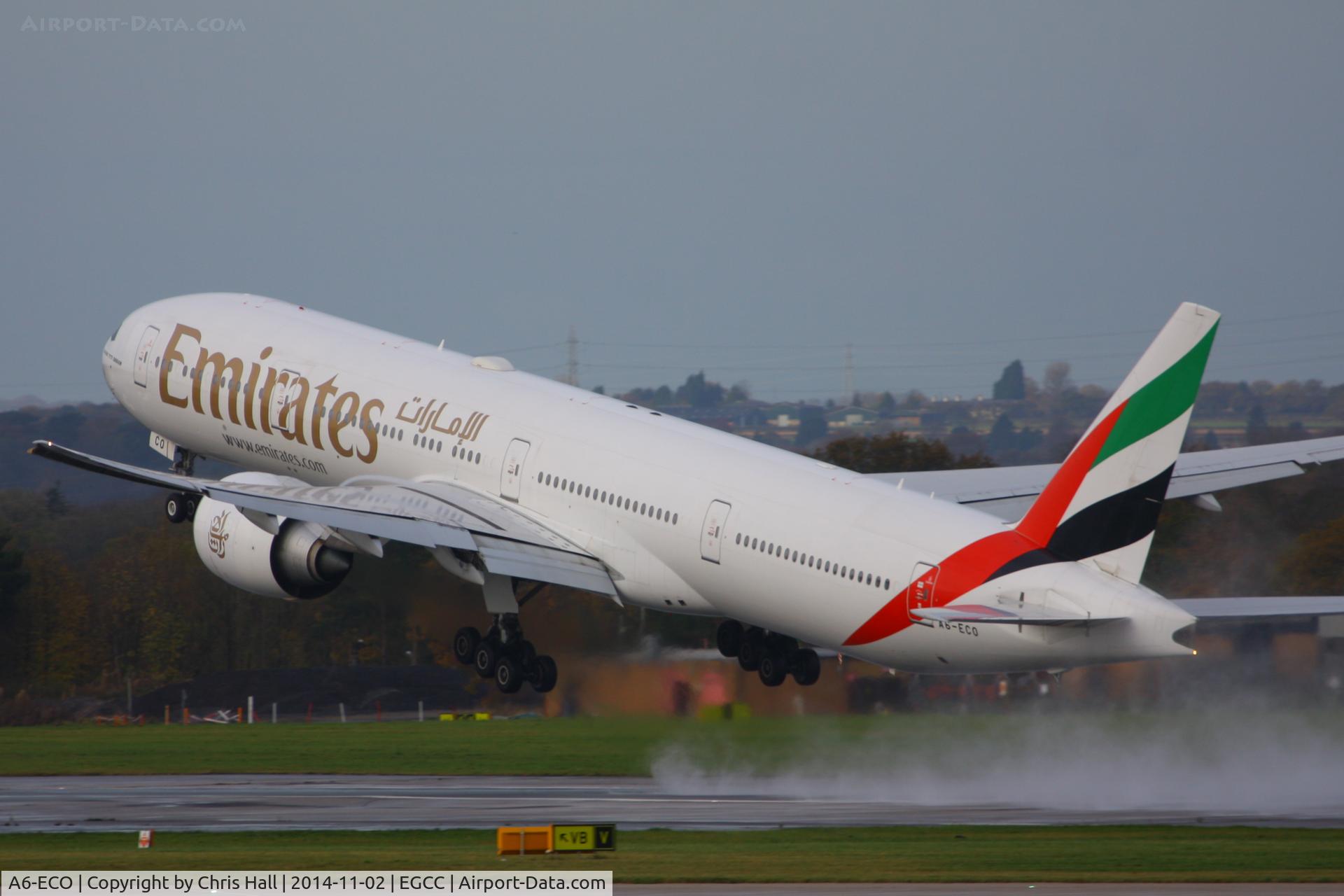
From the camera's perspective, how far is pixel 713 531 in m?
32.3

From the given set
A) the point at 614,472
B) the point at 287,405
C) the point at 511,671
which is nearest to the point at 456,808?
the point at 511,671

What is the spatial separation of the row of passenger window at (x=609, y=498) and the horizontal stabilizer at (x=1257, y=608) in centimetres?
908

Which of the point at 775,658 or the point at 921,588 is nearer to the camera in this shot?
the point at 921,588

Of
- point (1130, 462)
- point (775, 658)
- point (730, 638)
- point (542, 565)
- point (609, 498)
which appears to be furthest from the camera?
point (730, 638)

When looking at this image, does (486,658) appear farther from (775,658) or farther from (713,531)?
(713,531)

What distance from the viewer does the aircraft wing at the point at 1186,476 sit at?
117 feet

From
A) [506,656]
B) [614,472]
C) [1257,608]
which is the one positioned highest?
[614,472]

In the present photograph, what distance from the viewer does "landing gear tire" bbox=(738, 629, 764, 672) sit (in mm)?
37156

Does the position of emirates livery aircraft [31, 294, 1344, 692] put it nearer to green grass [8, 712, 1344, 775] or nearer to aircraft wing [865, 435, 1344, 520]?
aircraft wing [865, 435, 1344, 520]

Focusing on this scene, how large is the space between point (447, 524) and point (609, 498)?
3.11 metres

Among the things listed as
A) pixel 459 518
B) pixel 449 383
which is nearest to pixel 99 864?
pixel 459 518

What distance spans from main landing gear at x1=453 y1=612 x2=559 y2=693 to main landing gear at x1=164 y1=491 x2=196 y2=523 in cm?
757

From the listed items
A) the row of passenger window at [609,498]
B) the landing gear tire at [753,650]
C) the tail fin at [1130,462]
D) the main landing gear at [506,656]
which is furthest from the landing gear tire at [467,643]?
the tail fin at [1130,462]

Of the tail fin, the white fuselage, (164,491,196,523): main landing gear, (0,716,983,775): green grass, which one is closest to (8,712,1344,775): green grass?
(0,716,983,775): green grass
